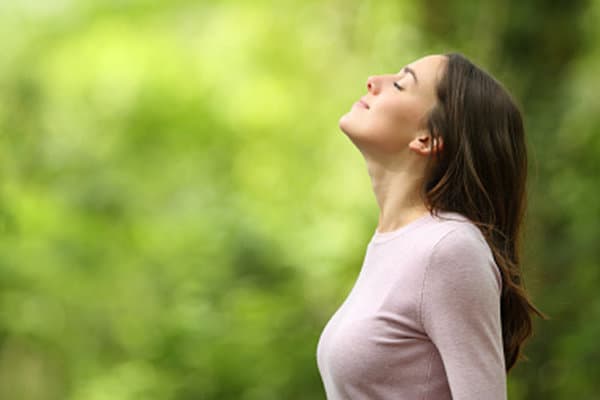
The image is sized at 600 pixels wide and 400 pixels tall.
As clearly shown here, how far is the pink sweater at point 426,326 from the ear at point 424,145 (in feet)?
0.47

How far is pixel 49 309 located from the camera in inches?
291

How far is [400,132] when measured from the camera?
1.85m

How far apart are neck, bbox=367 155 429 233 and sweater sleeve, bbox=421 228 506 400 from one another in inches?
8.5

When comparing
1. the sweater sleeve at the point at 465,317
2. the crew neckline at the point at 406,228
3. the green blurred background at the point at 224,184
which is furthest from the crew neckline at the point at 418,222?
the green blurred background at the point at 224,184

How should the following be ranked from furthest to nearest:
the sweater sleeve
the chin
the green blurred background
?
the green blurred background
the chin
the sweater sleeve

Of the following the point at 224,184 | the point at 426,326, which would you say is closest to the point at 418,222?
the point at 426,326

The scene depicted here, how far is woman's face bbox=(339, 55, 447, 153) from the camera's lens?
1.84m

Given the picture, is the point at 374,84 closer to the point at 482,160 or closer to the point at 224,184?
the point at 482,160

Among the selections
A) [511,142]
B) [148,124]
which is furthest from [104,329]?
[511,142]

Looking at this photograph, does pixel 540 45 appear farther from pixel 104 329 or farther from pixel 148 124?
pixel 148 124

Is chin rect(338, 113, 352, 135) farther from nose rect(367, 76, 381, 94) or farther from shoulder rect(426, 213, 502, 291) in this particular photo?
shoulder rect(426, 213, 502, 291)

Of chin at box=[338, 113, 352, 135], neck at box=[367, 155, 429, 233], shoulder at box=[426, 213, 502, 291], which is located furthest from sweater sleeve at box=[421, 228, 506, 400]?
chin at box=[338, 113, 352, 135]

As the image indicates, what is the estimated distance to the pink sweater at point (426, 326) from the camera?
163 cm

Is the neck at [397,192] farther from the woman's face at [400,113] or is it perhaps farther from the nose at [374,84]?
the nose at [374,84]
